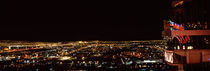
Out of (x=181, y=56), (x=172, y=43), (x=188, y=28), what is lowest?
(x=181, y=56)

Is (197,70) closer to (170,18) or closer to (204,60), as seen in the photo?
(204,60)

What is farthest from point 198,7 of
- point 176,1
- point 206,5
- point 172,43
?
point 172,43

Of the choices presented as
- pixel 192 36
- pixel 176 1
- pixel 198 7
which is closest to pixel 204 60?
pixel 192 36

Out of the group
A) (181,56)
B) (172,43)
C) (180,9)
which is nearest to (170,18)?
(180,9)

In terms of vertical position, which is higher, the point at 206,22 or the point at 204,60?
the point at 206,22

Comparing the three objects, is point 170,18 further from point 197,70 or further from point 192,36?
point 197,70

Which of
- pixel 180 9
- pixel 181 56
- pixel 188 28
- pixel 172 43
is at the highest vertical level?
pixel 180 9

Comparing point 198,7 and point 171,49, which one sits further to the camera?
point 171,49

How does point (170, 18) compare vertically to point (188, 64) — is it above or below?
above

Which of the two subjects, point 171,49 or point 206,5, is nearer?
point 206,5
